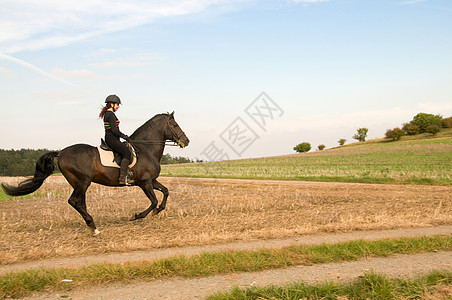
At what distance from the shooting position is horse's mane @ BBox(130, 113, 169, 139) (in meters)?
11.5

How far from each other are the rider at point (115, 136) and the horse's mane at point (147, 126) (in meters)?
0.98

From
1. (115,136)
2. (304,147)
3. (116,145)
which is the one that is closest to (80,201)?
(116,145)

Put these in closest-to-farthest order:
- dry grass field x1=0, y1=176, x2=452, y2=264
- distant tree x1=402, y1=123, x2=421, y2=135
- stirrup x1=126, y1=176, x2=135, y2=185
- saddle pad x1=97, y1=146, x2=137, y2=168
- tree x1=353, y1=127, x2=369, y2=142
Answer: dry grass field x1=0, y1=176, x2=452, y2=264 < saddle pad x1=97, y1=146, x2=137, y2=168 < stirrup x1=126, y1=176, x2=135, y2=185 < distant tree x1=402, y1=123, x2=421, y2=135 < tree x1=353, y1=127, x2=369, y2=142

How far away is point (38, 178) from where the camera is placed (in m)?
10.1

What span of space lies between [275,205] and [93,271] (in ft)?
30.4

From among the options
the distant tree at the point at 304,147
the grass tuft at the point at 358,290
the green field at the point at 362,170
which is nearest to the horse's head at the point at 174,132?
the grass tuft at the point at 358,290

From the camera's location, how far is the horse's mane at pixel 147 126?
11.5 meters

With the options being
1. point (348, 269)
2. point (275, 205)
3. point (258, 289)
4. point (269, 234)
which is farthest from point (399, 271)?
point (275, 205)

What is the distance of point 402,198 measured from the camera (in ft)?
51.0

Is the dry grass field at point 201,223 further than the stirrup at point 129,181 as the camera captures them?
No

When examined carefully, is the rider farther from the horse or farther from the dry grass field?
the dry grass field

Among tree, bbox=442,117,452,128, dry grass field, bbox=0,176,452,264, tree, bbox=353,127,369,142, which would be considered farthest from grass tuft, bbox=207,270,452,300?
tree, bbox=353,127,369,142

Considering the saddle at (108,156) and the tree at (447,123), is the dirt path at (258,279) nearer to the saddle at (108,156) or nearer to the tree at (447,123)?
the saddle at (108,156)

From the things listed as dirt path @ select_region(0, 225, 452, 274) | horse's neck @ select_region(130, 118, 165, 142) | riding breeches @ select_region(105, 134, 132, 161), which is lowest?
dirt path @ select_region(0, 225, 452, 274)
